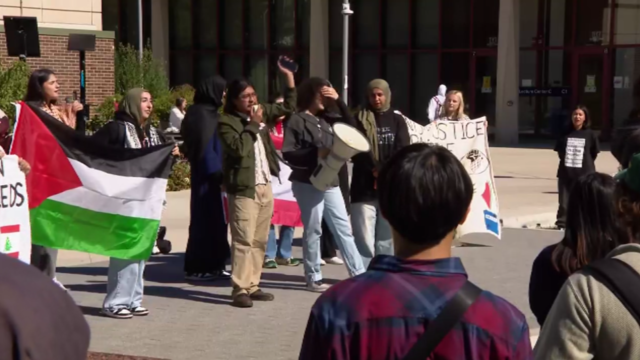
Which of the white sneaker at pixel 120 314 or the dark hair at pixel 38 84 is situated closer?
the white sneaker at pixel 120 314

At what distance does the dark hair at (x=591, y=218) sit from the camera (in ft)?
12.3

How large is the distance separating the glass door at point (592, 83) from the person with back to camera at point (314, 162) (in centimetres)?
2410

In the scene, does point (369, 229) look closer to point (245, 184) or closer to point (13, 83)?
point (245, 184)

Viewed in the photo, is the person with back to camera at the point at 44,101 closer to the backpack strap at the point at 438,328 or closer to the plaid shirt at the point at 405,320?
the plaid shirt at the point at 405,320

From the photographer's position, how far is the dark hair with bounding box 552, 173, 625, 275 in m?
3.74

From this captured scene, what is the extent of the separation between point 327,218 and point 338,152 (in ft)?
A: 2.51

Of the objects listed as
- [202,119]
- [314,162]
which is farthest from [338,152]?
[202,119]

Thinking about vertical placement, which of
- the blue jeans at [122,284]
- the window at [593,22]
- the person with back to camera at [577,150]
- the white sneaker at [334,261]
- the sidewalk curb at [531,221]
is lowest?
the sidewalk curb at [531,221]

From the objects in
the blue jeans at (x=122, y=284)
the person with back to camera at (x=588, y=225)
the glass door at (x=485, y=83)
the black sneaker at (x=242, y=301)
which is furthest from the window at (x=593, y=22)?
the person with back to camera at (x=588, y=225)

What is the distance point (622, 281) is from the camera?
281cm

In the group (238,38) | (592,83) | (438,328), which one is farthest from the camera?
(238,38)

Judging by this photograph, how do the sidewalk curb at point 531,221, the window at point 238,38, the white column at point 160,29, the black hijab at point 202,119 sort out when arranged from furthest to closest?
1. the white column at point 160,29
2. the window at point 238,38
3. the sidewalk curb at point 531,221
4. the black hijab at point 202,119

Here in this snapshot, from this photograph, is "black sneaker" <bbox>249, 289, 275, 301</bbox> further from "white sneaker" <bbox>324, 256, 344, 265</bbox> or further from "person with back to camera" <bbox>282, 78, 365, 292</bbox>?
"white sneaker" <bbox>324, 256, 344, 265</bbox>

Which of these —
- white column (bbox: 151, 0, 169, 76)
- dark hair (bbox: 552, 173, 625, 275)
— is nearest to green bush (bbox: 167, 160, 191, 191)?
dark hair (bbox: 552, 173, 625, 275)
